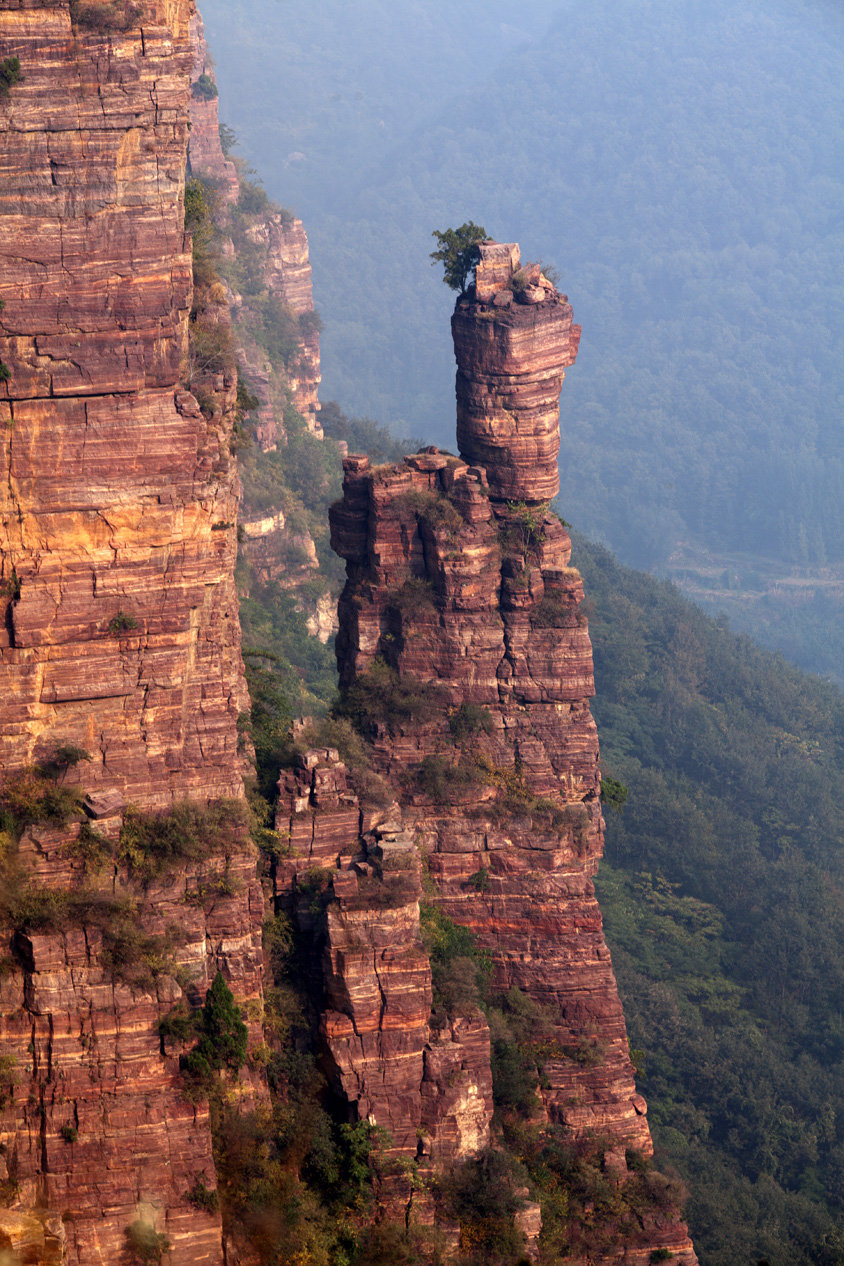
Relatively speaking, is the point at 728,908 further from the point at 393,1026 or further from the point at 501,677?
the point at 393,1026

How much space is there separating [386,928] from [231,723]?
5610 millimetres

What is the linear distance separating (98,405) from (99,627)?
448 centimetres

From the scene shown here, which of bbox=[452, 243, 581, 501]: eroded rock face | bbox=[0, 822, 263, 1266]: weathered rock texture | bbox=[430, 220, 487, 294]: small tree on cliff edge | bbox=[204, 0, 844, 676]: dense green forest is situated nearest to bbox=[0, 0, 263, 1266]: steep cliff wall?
bbox=[0, 822, 263, 1266]: weathered rock texture

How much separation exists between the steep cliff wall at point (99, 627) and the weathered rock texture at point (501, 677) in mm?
8946

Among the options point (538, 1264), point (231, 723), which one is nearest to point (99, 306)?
point (231, 723)

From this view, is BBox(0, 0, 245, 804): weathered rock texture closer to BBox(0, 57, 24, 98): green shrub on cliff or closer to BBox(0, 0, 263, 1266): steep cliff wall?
BBox(0, 0, 263, 1266): steep cliff wall

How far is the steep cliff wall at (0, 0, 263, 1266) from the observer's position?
29547mm

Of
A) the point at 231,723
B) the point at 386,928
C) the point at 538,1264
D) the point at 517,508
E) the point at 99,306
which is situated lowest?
the point at 538,1264

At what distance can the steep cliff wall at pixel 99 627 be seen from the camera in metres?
29.5

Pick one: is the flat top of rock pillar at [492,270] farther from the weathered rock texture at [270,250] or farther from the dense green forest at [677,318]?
the dense green forest at [677,318]

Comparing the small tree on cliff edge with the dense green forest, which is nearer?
the small tree on cliff edge

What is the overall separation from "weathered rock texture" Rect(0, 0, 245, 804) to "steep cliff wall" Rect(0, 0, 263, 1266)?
44mm

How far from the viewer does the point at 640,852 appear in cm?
7044

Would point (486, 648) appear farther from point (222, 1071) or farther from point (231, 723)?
point (222, 1071)
